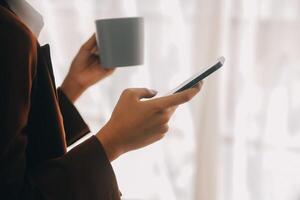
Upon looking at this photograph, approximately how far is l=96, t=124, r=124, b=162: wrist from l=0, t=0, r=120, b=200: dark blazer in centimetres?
1

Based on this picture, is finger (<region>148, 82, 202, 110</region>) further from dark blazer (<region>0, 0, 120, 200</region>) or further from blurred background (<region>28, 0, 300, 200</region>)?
blurred background (<region>28, 0, 300, 200</region>)

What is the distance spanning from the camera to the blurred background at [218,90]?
3.05 feet

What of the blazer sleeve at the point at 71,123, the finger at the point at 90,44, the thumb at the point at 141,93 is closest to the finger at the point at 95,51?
the finger at the point at 90,44

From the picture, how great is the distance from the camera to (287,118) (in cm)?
95

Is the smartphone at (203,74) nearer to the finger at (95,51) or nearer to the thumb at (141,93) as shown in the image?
the thumb at (141,93)

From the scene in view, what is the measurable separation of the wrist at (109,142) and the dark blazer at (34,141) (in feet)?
0.03

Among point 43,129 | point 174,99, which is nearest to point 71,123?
point 43,129

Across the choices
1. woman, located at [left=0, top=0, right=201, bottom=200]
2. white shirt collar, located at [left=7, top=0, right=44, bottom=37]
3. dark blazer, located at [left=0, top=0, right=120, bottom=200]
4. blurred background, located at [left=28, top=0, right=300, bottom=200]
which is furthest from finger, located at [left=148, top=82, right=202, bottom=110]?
blurred background, located at [left=28, top=0, right=300, bottom=200]

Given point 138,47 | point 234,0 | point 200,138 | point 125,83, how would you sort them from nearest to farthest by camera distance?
point 138,47 < point 234,0 < point 200,138 < point 125,83

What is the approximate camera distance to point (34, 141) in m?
0.62

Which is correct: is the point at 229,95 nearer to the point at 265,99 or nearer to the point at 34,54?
the point at 265,99

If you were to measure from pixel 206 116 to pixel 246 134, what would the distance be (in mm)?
115

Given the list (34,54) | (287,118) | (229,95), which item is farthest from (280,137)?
(34,54)

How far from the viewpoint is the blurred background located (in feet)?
3.05
